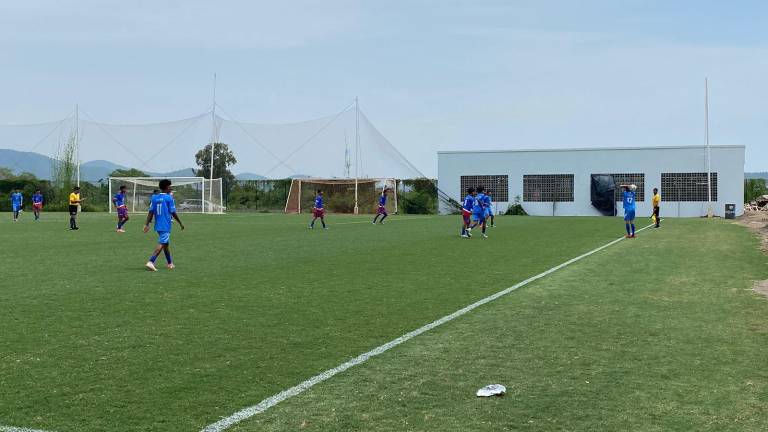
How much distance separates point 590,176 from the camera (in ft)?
182

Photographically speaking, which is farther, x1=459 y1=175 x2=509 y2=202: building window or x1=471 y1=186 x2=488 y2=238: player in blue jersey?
x1=459 y1=175 x2=509 y2=202: building window

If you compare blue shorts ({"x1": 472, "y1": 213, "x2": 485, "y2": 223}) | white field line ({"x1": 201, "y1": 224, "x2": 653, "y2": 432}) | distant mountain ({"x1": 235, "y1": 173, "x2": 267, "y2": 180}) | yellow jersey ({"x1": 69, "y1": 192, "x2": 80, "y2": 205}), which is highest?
distant mountain ({"x1": 235, "y1": 173, "x2": 267, "y2": 180})

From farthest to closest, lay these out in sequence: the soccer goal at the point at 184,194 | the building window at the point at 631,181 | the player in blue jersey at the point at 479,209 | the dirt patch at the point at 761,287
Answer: the soccer goal at the point at 184,194 → the building window at the point at 631,181 → the player in blue jersey at the point at 479,209 → the dirt patch at the point at 761,287

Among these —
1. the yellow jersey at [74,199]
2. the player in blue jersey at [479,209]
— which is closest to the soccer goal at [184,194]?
the yellow jersey at [74,199]

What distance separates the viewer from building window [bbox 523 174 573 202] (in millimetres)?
56312

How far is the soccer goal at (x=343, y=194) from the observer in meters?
59.8

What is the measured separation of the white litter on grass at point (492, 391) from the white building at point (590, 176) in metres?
49.4

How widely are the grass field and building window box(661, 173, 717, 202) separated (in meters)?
40.6

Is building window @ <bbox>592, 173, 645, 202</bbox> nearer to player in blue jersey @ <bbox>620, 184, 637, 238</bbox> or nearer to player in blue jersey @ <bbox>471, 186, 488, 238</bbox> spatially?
player in blue jersey @ <bbox>620, 184, 637, 238</bbox>

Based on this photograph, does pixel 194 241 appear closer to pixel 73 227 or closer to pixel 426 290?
pixel 73 227

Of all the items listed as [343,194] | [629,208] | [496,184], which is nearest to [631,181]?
[496,184]

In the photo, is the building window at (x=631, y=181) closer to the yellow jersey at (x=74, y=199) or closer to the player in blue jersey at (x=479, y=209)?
the player in blue jersey at (x=479, y=209)

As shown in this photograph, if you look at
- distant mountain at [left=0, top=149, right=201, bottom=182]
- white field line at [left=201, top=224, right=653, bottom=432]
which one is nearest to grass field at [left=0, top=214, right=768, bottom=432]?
white field line at [left=201, top=224, right=653, bottom=432]

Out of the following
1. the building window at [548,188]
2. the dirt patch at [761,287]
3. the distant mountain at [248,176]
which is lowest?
the dirt patch at [761,287]
